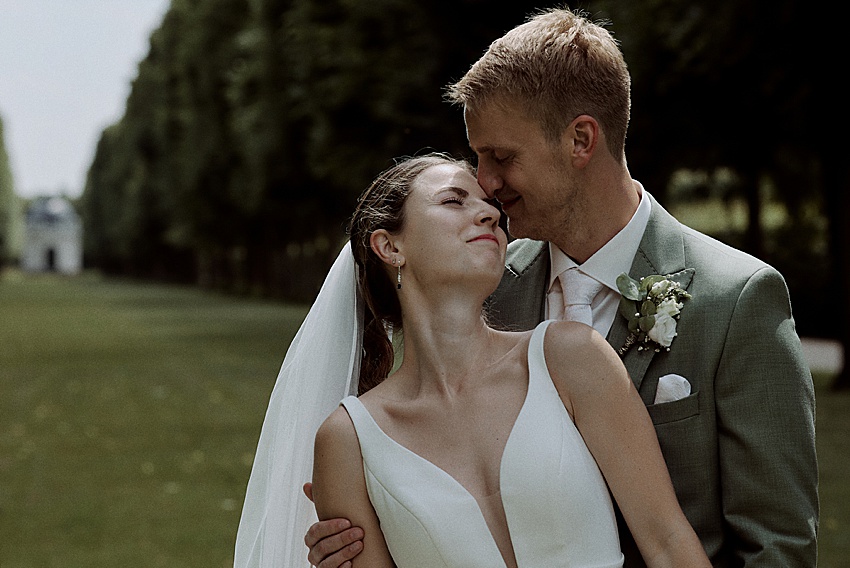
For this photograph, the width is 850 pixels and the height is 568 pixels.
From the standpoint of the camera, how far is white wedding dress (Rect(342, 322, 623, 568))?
264cm

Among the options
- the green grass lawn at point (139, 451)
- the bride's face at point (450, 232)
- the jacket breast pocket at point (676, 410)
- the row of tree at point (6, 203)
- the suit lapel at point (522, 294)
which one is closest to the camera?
the jacket breast pocket at point (676, 410)

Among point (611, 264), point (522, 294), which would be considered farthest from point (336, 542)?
point (611, 264)

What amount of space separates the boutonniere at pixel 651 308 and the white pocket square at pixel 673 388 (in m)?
0.09

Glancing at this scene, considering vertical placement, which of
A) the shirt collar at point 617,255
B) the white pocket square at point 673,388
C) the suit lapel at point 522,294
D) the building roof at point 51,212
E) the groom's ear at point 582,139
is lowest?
the building roof at point 51,212

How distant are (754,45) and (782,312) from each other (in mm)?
9644

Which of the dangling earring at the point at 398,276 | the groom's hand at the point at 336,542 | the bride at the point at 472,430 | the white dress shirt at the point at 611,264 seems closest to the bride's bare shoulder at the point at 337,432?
the bride at the point at 472,430

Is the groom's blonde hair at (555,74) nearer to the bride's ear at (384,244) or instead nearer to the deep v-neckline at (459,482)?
the bride's ear at (384,244)

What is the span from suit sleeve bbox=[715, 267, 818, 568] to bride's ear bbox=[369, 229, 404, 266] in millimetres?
880

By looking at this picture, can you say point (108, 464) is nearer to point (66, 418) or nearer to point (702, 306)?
point (66, 418)

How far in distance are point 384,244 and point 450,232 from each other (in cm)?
21

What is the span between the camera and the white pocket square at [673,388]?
2.79 meters

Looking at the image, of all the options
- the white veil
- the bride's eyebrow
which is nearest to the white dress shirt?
the bride's eyebrow

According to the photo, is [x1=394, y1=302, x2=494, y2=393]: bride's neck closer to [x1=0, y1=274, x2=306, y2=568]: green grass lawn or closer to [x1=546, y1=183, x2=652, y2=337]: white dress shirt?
[x1=546, y1=183, x2=652, y2=337]: white dress shirt

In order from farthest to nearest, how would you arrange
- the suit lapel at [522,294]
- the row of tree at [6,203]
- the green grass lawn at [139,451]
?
the row of tree at [6,203]
the green grass lawn at [139,451]
the suit lapel at [522,294]
